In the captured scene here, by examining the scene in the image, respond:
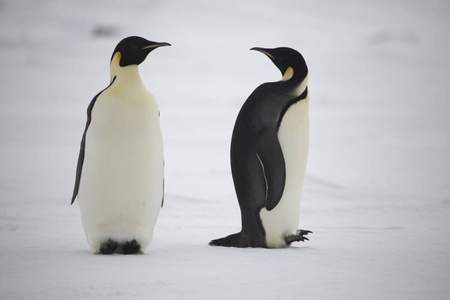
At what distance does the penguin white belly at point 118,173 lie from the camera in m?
3.13

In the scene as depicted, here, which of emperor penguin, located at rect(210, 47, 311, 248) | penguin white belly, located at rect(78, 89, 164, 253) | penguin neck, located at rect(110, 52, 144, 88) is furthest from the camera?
emperor penguin, located at rect(210, 47, 311, 248)

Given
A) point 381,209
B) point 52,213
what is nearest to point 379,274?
point 52,213

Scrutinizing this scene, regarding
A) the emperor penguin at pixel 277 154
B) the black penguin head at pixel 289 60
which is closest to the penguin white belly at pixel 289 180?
the emperor penguin at pixel 277 154

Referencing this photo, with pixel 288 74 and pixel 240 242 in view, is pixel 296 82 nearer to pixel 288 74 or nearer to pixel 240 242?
pixel 288 74

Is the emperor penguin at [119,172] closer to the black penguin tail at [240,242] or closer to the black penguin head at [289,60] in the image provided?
the black penguin tail at [240,242]

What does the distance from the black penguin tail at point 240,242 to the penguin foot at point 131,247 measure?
0.62 metres

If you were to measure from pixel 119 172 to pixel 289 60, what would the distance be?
1376 millimetres

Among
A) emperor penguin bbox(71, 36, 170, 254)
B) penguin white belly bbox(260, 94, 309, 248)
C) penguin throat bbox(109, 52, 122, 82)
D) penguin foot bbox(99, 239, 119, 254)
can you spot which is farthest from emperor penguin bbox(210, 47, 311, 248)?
penguin throat bbox(109, 52, 122, 82)

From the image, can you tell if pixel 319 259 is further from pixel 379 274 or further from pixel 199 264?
pixel 199 264

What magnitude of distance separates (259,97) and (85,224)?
53.2 inches

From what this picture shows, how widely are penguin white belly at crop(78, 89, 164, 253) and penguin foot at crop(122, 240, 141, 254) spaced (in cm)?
2

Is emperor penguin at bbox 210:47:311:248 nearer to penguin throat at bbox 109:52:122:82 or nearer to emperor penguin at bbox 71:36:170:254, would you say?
emperor penguin at bbox 71:36:170:254

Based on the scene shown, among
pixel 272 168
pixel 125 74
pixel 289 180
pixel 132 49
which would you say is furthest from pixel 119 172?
pixel 289 180

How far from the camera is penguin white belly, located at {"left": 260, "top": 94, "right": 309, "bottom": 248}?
3.52m
